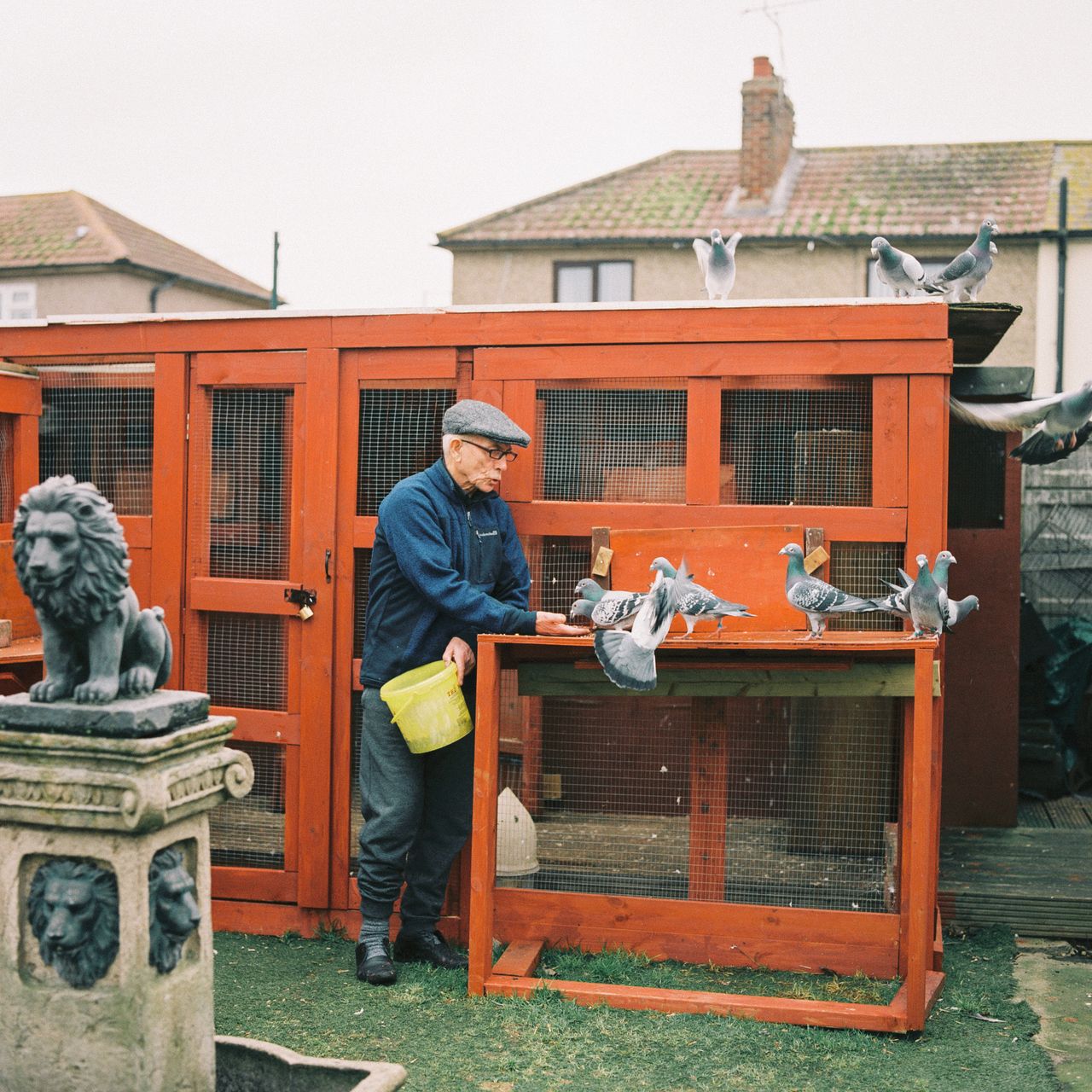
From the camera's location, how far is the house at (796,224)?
1716cm

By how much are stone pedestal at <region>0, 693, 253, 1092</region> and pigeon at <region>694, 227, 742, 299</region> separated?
362cm

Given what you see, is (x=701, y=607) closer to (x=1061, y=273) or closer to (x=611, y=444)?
(x=611, y=444)

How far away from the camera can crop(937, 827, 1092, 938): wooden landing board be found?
5.39m

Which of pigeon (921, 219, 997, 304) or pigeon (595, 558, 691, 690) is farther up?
pigeon (921, 219, 997, 304)

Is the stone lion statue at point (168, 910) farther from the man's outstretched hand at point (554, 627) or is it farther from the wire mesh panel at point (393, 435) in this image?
the wire mesh panel at point (393, 435)

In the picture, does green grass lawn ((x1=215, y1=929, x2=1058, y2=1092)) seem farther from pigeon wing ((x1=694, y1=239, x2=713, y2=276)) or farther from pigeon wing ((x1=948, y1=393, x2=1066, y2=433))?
pigeon wing ((x1=694, y1=239, x2=713, y2=276))

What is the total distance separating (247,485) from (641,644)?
6.80ft

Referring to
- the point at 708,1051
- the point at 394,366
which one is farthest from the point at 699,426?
the point at 708,1051

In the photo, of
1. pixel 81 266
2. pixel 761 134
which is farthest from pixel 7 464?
pixel 81 266

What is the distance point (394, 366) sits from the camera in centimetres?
520

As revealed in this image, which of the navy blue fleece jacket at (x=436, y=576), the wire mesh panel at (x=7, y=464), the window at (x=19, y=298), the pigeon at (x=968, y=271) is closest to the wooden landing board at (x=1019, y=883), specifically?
the navy blue fleece jacket at (x=436, y=576)

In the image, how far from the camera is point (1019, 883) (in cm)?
564

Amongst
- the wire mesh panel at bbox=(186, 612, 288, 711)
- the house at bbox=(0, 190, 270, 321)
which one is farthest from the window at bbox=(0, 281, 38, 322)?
the wire mesh panel at bbox=(186, 612, 288, 711)

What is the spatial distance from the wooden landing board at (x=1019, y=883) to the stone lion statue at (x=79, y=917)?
3874mm
